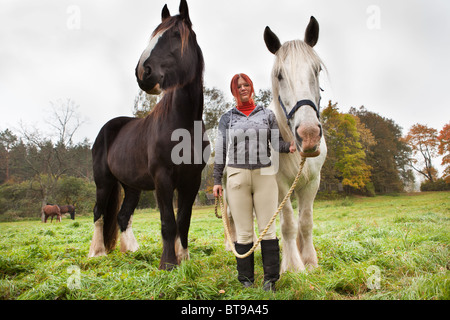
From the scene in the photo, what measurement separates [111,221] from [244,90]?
3301 mm

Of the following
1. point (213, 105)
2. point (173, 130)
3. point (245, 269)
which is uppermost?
point (213, 105)

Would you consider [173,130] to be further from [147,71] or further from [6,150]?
[6,150]

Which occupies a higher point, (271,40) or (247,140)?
(271,40)

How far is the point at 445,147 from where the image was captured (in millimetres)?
25766

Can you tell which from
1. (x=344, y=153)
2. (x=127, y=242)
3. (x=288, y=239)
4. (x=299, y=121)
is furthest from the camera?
(x=344, y=153)

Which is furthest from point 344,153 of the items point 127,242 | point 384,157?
point 127,242

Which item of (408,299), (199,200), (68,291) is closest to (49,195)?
(199,200)

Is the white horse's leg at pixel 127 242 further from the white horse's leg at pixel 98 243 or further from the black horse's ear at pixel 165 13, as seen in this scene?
the black horse's ear at pixel 165 13

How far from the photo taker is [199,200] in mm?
27359

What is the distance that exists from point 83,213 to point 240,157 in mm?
25862

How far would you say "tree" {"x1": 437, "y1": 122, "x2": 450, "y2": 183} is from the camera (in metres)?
24.5

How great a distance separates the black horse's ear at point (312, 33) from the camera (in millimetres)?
2705

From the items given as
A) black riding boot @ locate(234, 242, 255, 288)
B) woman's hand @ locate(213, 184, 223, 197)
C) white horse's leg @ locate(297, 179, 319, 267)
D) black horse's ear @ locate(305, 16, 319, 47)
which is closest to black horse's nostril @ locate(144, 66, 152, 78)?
woman's hand @ locate(213, 184, 223, 197)
